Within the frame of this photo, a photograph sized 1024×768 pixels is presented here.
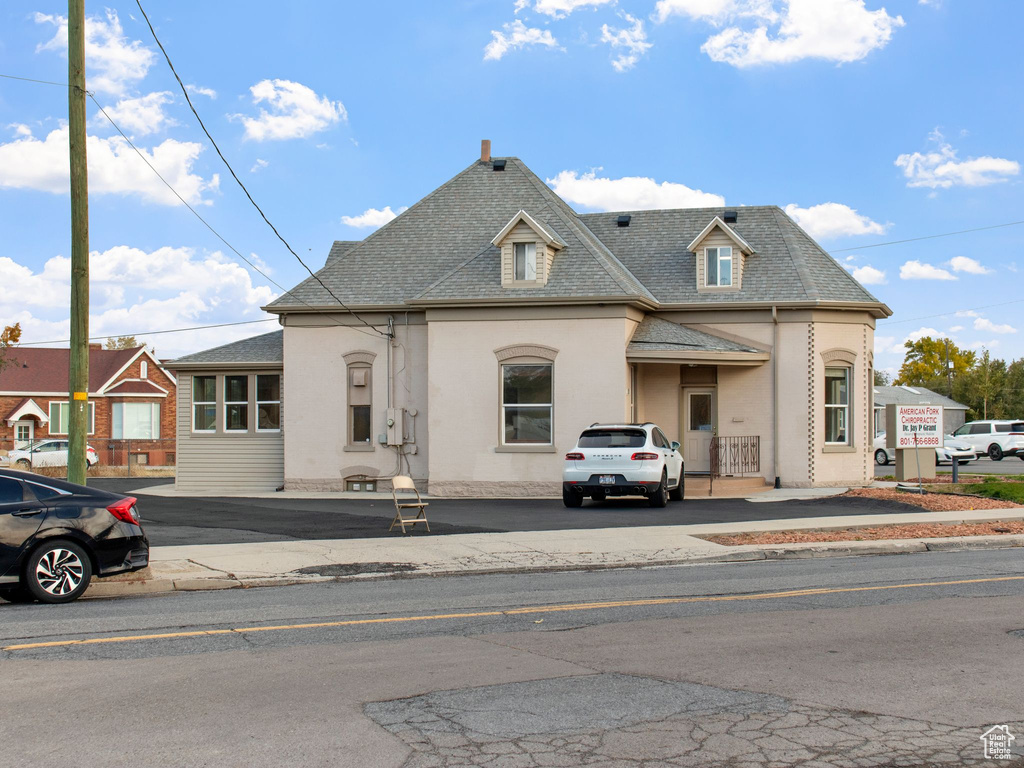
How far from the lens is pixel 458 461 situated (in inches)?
958

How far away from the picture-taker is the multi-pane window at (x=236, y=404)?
27.7 metres

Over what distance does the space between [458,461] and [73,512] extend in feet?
46.2

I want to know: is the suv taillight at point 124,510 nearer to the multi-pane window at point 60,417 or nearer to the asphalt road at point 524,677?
the asphalt road at point 524,677

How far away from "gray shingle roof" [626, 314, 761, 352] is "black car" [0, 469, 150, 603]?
14.8 m

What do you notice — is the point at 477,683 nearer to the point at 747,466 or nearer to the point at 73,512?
the point at 73,512

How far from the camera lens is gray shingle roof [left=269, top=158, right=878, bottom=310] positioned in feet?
80.8

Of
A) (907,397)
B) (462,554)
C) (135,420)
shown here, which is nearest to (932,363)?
(907,397)

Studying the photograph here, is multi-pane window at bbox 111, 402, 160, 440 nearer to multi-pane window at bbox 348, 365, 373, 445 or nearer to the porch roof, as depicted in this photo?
multi-pane window at bbox 348, 365, 373, 445

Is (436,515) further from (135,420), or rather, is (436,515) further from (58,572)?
(135,420)

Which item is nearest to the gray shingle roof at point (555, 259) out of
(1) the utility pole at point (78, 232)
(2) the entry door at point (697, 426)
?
(2) the entry door at point (697, 426)

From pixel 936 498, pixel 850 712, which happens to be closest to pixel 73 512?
pixel 850 712

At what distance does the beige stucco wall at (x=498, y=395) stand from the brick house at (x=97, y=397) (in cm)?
3456

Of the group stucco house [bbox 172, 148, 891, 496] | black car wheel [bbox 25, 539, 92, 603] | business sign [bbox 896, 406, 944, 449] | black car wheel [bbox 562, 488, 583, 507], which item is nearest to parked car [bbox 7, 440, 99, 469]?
stucco house [bbox 172, 148, 891, 496]

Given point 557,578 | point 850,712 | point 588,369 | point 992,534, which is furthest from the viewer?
point 588,369
